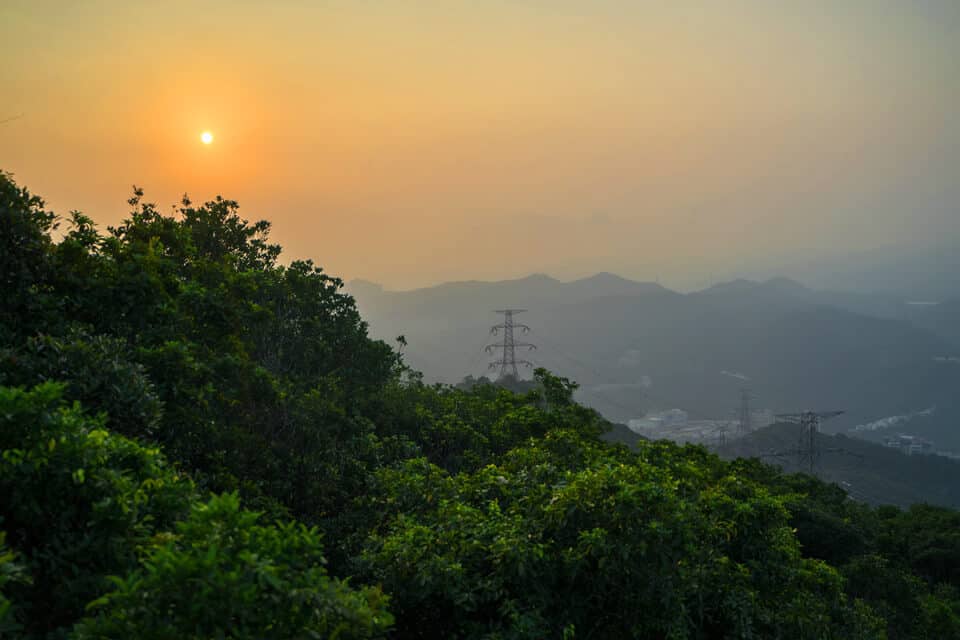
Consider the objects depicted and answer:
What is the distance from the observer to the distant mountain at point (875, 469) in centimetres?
10000

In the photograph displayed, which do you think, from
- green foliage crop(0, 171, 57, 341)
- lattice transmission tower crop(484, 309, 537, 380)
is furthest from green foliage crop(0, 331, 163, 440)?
lattice transmission tower crop(484, 309, 537, 380)

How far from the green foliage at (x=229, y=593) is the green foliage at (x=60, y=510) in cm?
64

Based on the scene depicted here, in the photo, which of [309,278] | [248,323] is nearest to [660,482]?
[248,323]

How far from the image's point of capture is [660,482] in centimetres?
965

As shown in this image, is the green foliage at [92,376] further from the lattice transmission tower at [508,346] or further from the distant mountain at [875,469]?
the distant mountain at [875,469]

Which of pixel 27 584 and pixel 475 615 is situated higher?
pixel 27 584

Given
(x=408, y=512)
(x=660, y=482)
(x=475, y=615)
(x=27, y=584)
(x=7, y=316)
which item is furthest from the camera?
(x=408, y=512)

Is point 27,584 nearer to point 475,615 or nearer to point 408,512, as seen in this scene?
point 475,615

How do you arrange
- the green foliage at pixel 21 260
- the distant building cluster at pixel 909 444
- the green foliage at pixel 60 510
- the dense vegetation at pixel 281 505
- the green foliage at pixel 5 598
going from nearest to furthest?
the green foliage at pixel 5 598 → the dense vegetation at pixel 281 505 → the green foliage at pixel 60 510 → the green foliage at pixel 21 260 → the distant building cluster at pixel 909 444

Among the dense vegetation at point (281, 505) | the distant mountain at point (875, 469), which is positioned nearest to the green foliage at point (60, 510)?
the dense vegetation at point (281, 505)

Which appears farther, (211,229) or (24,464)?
(211,229)

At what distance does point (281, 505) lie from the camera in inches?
397

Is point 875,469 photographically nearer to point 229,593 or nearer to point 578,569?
point 578,569

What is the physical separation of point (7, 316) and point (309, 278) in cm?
976
